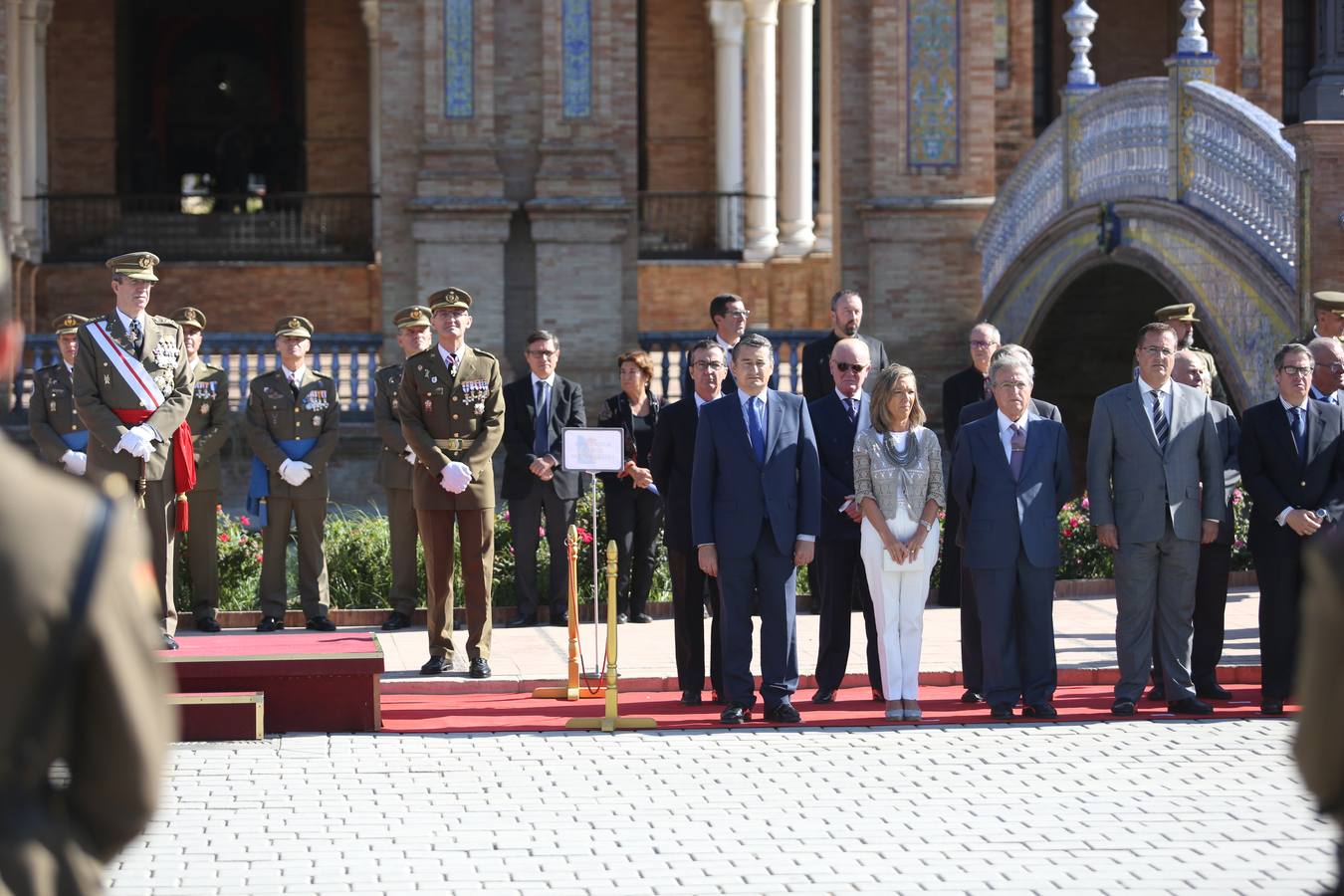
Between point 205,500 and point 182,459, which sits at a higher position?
point 182,459

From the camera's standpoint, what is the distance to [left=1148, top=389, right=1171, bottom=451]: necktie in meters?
11.1

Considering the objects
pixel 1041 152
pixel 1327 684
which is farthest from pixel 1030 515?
pixel 1041 152

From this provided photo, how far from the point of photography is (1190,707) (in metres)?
11.0

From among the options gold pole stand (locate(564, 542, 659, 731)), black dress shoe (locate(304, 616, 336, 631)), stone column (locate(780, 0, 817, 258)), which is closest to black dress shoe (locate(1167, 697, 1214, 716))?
gold pole stand (locate(564, 542, 659, 731))

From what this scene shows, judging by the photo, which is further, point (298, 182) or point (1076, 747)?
point (298, 182)

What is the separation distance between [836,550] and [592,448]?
143 cm

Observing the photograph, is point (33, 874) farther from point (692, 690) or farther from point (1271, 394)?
point (1271, 394)

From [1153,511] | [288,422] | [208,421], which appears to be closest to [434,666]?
[288,422]

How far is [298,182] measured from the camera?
36031 mm

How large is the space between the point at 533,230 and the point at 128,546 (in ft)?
69.6

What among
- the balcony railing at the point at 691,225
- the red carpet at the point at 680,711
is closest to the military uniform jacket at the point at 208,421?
the red carpet at the point at 680,711

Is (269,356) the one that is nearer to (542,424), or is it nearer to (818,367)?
(542,424)

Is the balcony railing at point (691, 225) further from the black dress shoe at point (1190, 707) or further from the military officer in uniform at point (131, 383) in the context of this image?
the black dress shoe at point (1190, 707)

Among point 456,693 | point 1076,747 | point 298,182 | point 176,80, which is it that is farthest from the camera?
point 176,80
